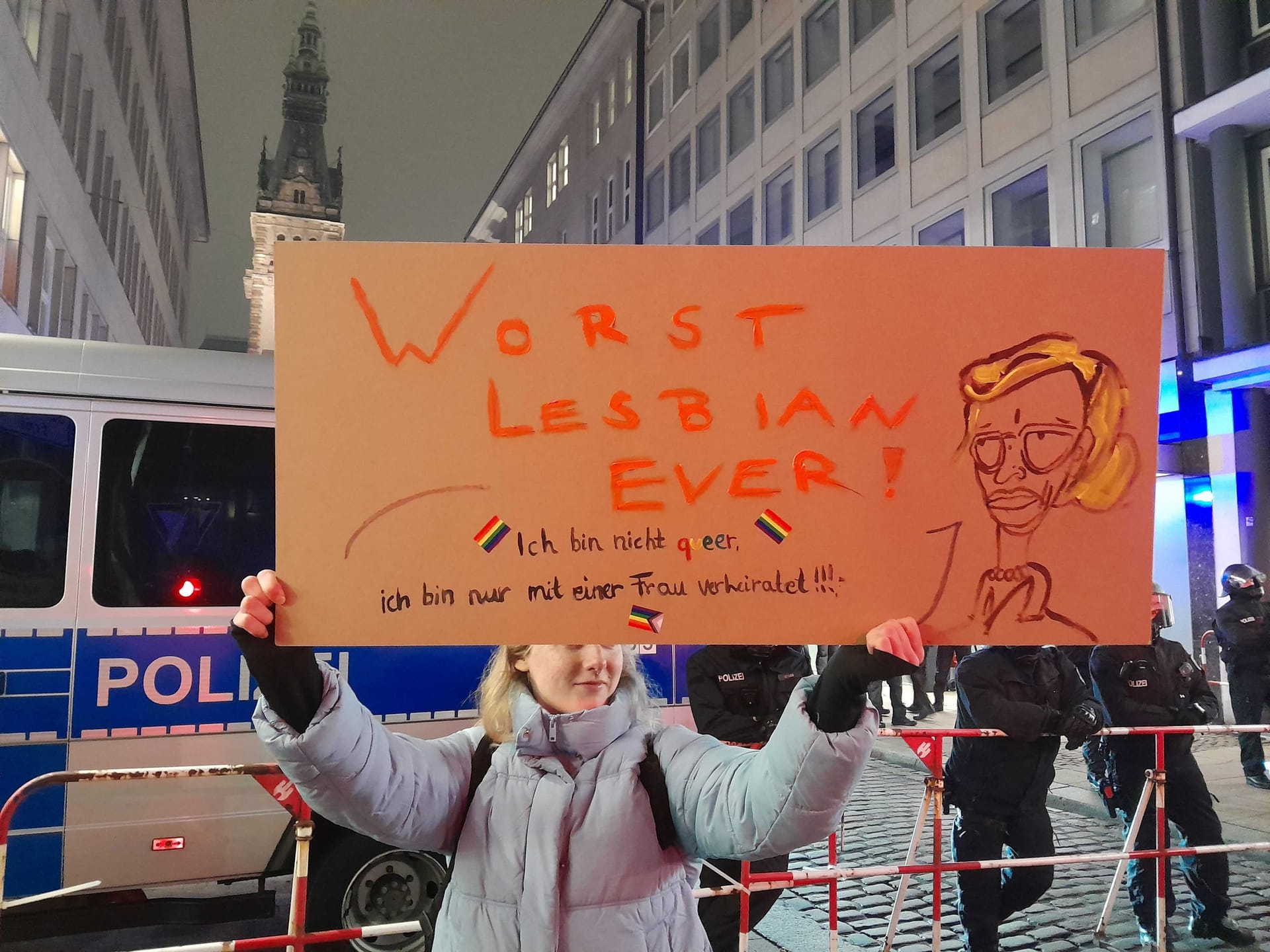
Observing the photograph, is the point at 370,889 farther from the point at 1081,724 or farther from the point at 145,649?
the point at 1081,724

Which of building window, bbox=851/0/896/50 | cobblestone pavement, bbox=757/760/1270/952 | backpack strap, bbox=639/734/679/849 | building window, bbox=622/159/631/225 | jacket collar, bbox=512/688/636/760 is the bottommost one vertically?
cobblestone pavement, bbox=757/760/1270/952

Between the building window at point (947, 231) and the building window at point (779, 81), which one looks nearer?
the building window at point (947, 231)

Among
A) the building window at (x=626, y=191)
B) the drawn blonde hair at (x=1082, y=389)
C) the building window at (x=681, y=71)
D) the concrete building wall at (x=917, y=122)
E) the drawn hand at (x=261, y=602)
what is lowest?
the drawn hand at (x=261, y=602)

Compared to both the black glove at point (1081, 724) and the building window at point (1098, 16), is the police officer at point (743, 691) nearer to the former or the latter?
the black glove at point (1081, 724)

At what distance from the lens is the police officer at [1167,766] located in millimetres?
5402

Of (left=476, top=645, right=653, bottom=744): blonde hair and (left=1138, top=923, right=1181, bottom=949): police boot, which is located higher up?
(left=476, top=645, right=653, bottom=744): blonde hair

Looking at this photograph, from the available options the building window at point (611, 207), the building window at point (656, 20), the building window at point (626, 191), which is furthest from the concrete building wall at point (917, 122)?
the building window at point (611, 207)

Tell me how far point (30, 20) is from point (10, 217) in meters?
4.35

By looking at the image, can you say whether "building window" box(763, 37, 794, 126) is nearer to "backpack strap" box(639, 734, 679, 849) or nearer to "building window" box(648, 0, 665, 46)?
"building window" box(648, 0, 665, 46)

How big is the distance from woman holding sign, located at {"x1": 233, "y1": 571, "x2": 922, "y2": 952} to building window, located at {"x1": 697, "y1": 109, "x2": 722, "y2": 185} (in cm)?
2951

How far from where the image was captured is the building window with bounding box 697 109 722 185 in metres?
30.1

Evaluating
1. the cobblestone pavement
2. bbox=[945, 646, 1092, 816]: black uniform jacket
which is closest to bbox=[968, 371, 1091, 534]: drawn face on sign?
bbox=[945, 646, 1092, 816]: black uniform jacket

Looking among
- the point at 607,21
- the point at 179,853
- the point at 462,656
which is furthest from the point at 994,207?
the point at 607,21

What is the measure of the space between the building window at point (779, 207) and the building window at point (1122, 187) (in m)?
10.2
